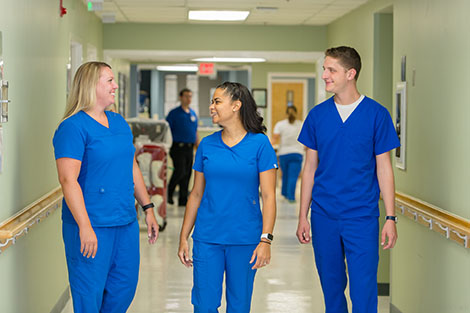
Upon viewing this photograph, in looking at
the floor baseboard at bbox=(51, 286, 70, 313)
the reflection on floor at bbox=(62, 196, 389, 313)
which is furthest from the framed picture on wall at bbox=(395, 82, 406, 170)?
the floor baseboard at bbox=(51, 286, 70, 313)

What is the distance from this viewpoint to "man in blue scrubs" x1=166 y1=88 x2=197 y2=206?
10312 millimetres

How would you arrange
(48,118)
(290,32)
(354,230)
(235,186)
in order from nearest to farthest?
(235,186), (354,230), (48,118), (290,32)

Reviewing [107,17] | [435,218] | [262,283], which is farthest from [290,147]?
[435,218]

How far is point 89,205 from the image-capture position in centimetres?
311

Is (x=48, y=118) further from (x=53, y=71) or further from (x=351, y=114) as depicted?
(x=351, y=114)

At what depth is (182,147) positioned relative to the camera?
1043cm

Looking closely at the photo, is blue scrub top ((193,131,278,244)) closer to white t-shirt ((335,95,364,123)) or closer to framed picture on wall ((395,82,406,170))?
white t-shirt ((335,95,364,123))

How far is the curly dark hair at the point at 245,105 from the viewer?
3.11 metres

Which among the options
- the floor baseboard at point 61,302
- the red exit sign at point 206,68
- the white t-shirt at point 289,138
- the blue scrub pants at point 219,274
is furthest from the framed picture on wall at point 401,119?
the red exit sign at point 206,68

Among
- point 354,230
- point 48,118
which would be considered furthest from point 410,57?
point 48,118

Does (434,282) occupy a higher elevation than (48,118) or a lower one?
lower

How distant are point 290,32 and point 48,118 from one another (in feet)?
14.6

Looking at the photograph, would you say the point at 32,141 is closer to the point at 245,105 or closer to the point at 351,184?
the point at 245,105

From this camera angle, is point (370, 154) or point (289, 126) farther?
point (289, 126)
